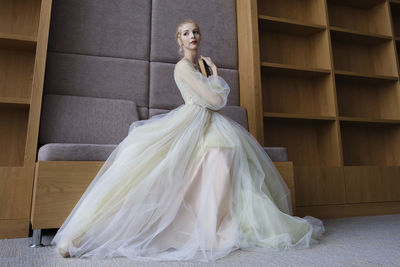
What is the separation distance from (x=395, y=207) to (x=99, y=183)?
2258 millimetres

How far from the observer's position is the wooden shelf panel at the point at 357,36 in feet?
8.44

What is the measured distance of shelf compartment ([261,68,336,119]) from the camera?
8.16 ft

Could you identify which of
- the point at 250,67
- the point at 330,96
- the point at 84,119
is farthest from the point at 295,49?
the point at 84,119

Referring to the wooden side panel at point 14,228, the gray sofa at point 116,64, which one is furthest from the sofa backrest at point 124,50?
the wooden side panel at point 14,228

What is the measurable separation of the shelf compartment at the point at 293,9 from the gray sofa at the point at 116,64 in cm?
52

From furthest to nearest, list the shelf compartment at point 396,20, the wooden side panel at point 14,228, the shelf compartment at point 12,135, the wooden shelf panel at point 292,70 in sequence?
the shelf compartment at point 396,20 < the wooden shelf panel at point 292,70 < the shelf compartment at point 12,135 < the wooden side panel at point 14,228

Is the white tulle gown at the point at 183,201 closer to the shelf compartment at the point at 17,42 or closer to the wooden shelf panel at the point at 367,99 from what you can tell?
the shelf compartment at the point at 17,42

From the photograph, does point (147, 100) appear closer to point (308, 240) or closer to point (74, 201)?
point (74, 201)

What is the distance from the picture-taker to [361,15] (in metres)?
2.93

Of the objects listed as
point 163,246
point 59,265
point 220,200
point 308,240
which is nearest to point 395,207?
Answer: point 308,240

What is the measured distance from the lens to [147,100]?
6.95 feet

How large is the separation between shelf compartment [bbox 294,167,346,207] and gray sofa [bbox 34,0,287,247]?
481 millimetres

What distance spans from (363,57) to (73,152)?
9.13 ft

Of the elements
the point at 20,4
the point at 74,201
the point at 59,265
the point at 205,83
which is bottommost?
the point at 59,265
